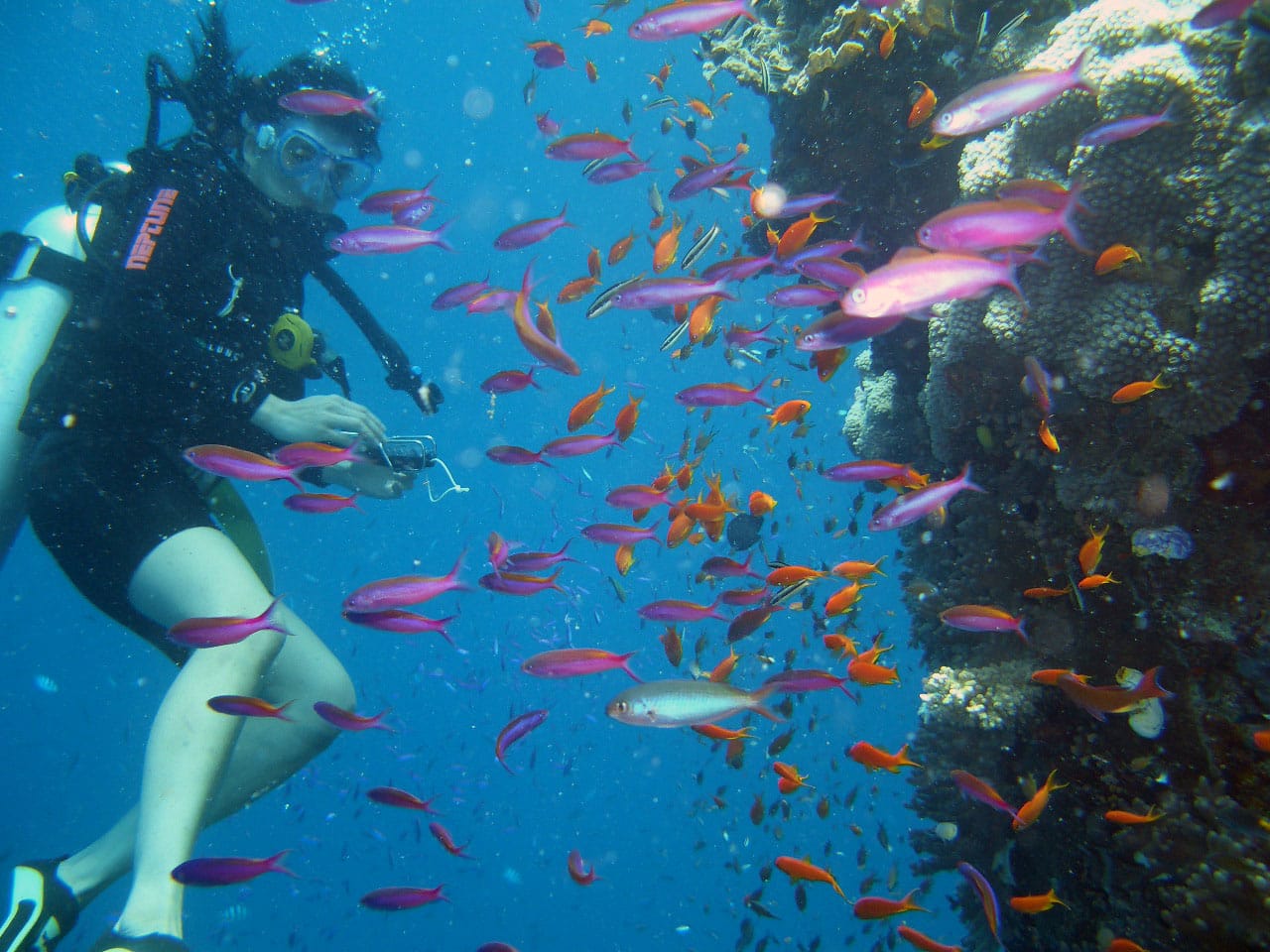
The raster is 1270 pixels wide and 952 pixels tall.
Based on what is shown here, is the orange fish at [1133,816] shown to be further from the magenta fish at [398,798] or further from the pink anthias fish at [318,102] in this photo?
the pink anthias fish at [318,102]

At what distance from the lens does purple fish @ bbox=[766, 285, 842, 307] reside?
12.6ft

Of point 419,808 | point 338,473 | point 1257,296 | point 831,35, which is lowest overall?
point 419,808

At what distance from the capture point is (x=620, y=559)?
550 cm

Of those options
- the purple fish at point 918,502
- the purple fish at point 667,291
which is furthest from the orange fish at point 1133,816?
the purple fish at point 667,291

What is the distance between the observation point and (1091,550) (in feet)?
10.2

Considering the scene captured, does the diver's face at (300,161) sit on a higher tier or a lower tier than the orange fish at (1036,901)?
higher

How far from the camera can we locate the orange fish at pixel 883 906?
3537 mm

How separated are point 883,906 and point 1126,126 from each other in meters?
4.43

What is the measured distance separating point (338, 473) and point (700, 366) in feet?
166

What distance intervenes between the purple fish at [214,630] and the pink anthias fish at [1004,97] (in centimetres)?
392

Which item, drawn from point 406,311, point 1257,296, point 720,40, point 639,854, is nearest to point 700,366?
point 406,311

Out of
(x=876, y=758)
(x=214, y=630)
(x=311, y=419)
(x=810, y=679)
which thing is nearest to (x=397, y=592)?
(x=214, y=630)

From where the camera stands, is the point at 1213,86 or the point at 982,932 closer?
the point at 1213,86

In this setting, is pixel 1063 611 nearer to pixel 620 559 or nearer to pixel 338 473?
pixel 620 559
